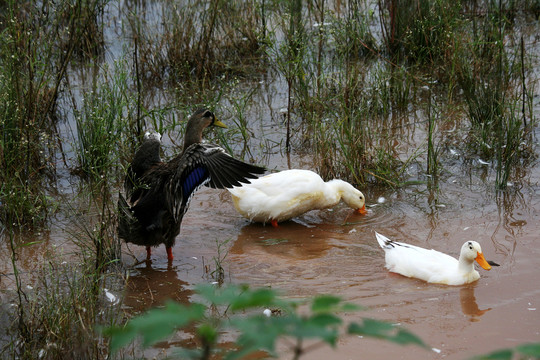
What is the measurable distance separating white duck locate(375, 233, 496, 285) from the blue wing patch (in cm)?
145

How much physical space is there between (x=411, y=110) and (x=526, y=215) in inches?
100

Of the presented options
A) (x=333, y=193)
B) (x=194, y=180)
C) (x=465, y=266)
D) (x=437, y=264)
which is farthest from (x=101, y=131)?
(x=465, y=266)

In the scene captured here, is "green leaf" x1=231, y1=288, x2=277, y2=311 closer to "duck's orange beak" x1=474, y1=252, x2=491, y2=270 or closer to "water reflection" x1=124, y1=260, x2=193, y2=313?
"water reflection" x1=124, y1=260, x2=193, y2=313

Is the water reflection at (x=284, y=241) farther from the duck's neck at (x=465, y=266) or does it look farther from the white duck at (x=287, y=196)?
the duck's neck at (x=465, y=266)

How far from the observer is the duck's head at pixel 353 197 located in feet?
21.2

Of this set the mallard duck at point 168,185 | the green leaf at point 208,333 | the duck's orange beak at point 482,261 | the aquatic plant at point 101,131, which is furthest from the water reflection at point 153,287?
the green leaf at point 208,333

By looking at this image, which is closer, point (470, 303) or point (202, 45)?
point (470, 303)

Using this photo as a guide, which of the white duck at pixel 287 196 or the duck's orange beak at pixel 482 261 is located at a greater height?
the white duck at pixel 287 196

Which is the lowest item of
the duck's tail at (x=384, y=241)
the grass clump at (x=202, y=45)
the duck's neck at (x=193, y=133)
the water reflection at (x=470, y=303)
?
the water reflection at (x=470, y=303)

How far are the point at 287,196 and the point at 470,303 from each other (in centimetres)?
193

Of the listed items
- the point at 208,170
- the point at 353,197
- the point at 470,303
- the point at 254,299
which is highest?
the point at 254,299

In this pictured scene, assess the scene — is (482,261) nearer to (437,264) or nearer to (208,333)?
(437,264)

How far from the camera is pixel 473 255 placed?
518 cm

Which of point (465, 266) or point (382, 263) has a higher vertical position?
point (465, 266)
